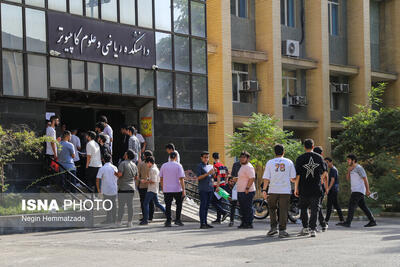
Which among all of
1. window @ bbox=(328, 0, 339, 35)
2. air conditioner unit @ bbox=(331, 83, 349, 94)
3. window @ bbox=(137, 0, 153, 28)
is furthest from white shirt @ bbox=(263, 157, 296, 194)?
window @ bbox=(328, 0, 339, 35)

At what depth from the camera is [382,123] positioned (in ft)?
100

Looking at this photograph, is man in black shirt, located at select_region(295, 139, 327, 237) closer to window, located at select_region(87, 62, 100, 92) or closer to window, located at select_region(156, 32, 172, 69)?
window, located at select_region(87, 62, 100, 92)

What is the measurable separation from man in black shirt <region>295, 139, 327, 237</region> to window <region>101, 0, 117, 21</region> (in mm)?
11382

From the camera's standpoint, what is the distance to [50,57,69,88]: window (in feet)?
69.9

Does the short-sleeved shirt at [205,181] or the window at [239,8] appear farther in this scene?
the window at [239,8]

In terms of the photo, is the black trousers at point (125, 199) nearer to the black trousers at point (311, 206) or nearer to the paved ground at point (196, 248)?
the paved ground at point (196, 248)

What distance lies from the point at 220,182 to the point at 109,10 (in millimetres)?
7960

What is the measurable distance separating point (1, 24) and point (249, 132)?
1191cm

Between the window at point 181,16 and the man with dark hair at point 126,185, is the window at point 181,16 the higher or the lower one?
the higher one

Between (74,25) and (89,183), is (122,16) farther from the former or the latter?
(89,183)

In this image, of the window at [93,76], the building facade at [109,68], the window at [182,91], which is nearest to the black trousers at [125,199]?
the building facade at [109,68]

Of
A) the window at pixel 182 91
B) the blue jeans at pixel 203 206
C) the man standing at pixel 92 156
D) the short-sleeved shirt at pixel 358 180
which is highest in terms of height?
the window at pixel 182 91

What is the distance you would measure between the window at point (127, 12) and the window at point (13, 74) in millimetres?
4531

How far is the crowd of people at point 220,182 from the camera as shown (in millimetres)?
13830
